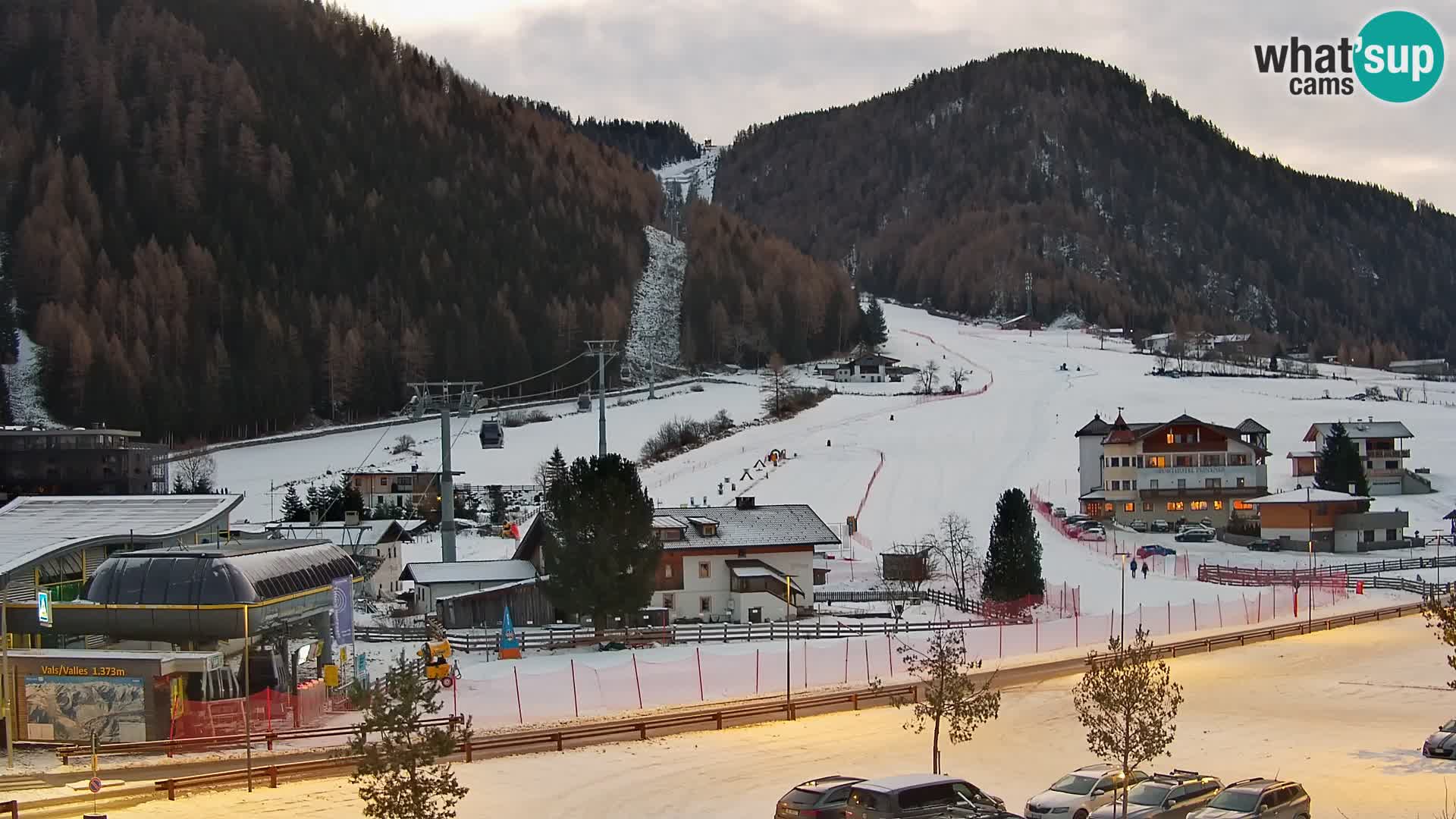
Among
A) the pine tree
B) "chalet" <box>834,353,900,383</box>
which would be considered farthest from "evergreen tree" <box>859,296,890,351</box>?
the pine tree

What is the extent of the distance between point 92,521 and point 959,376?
112 meters

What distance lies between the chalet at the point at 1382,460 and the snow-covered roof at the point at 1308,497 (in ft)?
46.1

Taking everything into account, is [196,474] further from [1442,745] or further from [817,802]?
[1442,745]

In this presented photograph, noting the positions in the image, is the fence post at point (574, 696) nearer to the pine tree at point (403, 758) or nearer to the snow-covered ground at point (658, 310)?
the pine tree at point (403, 758)

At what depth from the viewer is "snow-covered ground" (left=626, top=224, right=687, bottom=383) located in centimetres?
15750

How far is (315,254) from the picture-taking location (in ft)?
530

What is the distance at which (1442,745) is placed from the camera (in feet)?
91.8

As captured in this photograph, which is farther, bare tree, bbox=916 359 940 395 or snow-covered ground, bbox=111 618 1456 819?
bare tree, bbox=916 359 940 395

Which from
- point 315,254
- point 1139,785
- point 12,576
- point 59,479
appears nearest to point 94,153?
point 315,254

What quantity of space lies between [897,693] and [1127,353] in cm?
15455

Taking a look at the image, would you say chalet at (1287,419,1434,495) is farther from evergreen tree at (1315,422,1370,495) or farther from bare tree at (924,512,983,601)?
bare tree at (924,512,983,601)

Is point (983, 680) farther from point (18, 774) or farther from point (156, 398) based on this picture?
point (156, 398)

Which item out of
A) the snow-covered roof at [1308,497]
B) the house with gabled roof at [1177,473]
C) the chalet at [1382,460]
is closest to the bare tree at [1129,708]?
the snow-covered roof at [1308,497]

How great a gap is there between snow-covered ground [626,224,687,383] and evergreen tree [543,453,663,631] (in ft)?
334
